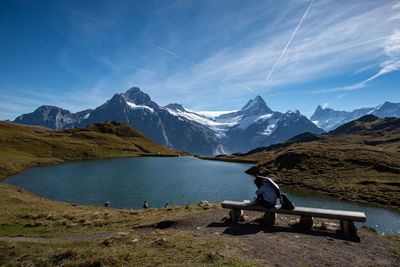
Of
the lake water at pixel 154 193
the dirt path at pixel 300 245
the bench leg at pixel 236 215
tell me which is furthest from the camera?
the lake water at pixel 154 193

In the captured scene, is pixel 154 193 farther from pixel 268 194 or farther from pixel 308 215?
pixel 308 215

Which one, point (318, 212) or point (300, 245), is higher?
point (318, 212)

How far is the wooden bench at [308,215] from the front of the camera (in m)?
23.1

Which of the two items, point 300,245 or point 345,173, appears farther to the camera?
point 345,173

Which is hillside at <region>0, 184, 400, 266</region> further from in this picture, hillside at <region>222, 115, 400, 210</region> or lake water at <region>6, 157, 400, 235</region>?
hillside at <region>222, 115, 400, 210</region>

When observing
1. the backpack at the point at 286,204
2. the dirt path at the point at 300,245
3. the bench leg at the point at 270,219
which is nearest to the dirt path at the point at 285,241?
the dirt path at the point at 300,245

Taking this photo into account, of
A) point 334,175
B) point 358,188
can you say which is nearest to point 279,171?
point 334,175

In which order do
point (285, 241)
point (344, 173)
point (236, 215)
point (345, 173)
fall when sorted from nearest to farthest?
point (285, 241), point (236, 215), point (345, 173), point (344, 173)

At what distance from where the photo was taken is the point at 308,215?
24594 millimetres

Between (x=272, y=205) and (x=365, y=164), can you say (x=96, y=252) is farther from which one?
(x=365, y=164)

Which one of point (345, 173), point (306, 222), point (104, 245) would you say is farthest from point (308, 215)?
point (345, 173)

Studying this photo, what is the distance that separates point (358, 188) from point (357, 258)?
6768cm

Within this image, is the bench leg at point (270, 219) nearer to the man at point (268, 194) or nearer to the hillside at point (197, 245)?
the hillside at point (197, 245)

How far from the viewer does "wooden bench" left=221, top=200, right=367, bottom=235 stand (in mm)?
23109
